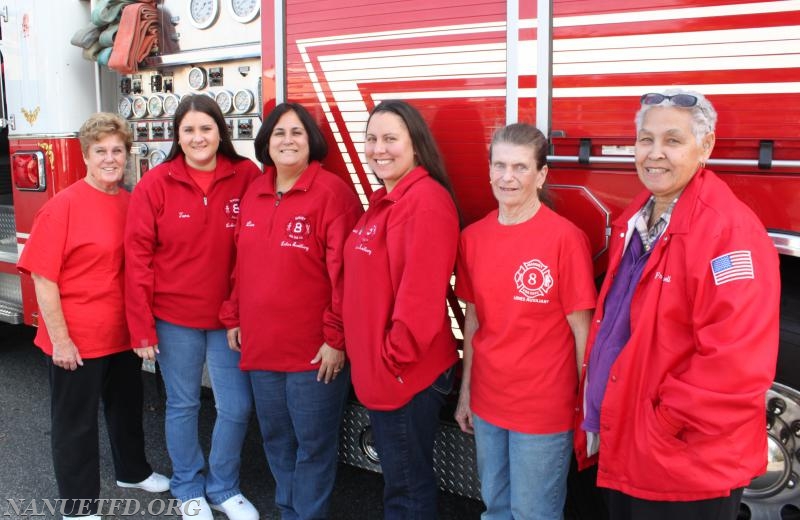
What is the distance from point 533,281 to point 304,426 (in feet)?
3.72

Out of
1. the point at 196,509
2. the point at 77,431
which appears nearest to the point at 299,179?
the point at 77,431

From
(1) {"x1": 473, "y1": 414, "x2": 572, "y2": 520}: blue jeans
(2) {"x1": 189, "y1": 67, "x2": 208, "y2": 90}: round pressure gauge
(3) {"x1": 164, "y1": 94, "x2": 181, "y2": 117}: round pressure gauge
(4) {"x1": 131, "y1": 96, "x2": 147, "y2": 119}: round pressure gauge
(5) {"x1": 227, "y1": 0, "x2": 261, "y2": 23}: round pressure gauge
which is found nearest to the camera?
(1) {"x1": 473, "y1": 414, "x2": 572, "y2": 520}: blue jeans

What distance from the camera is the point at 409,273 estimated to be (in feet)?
7.23

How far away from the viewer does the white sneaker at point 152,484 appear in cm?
336

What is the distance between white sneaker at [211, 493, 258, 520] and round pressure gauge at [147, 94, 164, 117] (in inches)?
77.1

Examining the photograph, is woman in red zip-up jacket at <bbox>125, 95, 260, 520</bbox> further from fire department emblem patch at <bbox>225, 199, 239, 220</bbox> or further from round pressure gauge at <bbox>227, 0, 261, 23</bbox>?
round pressure gauge at <bbox>227, 0, 261, 23</bbox>

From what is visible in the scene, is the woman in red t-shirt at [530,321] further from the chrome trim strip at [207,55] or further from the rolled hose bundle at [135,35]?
the rolled hose bundle at [135,35]

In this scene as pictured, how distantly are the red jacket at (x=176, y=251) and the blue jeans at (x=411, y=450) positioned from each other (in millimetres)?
959

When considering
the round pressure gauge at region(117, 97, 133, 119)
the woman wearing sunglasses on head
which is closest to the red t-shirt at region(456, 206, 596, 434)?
the woman wearing sunglasses on head

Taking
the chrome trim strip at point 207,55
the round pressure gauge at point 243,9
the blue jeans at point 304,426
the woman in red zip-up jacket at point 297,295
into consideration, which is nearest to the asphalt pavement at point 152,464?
the blue jeans at point 304,426

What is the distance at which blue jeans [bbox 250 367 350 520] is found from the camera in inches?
107

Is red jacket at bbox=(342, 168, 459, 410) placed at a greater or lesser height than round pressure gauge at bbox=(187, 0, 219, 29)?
lesser

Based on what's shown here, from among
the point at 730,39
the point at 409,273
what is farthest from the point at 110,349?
the point at 730,39

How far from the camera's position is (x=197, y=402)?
3.11 m
